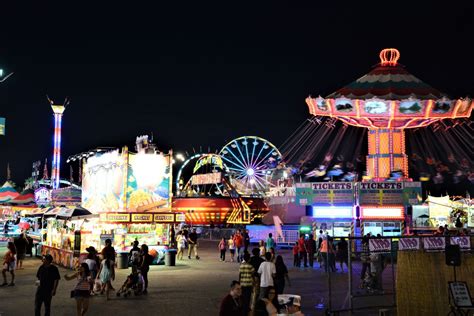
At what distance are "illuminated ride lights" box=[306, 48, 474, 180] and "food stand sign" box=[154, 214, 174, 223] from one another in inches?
759

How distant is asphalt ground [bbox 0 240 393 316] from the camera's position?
13.7 metres

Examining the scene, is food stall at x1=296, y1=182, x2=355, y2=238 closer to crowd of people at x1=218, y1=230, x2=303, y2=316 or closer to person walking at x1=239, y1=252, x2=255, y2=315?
crowd of people at x1=218, y1=230, x2=303, y2=316

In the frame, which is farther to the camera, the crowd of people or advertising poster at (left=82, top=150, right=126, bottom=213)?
advertising poster at (left=82, top=150, right=126, bottom=213)

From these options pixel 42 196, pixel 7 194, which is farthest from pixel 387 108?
pixel 7 194

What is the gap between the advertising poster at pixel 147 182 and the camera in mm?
26312

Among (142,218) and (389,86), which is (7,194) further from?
(142,218)

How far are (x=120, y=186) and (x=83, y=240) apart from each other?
10.4 ft

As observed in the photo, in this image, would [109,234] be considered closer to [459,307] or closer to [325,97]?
[459,307]

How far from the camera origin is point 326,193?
124 feet

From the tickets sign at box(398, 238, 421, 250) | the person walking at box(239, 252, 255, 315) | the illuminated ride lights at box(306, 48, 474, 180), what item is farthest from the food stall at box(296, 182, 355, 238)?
the person walking at box(239, 252, 255, 315)

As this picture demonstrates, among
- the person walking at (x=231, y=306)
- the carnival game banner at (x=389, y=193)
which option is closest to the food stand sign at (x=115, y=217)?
the carnival game banner at (x=389, y=193)

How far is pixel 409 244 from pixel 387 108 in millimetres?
29616

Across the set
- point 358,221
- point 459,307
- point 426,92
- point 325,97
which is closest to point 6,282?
point 459,307

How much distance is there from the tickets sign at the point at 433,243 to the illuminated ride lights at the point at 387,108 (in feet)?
94.4
